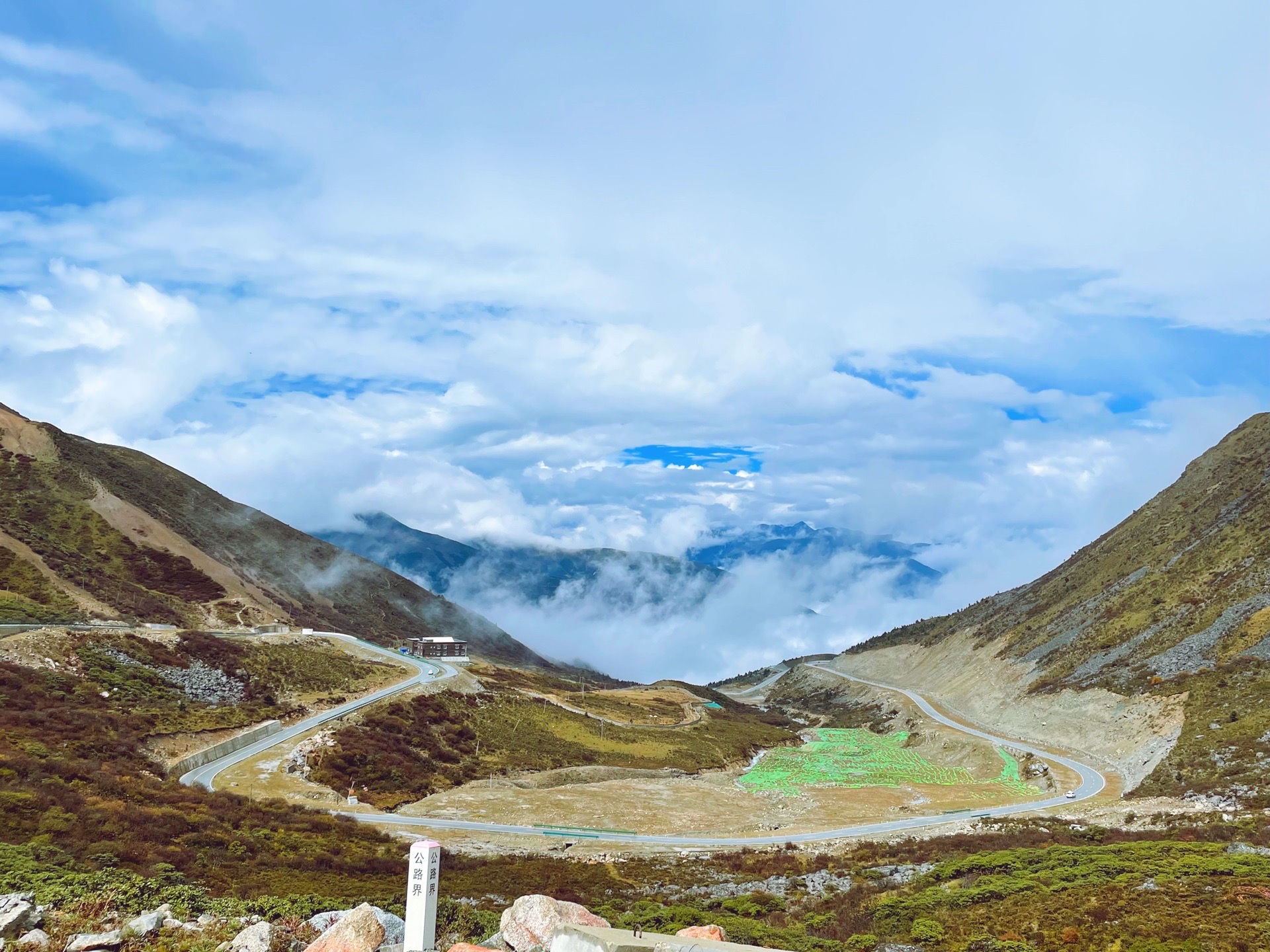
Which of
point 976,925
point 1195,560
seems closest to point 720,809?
point 976,925

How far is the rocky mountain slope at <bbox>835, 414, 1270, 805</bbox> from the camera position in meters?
62.9

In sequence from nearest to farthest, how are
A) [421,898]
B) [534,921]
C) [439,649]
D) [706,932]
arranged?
[421,898]
[706,932]
[534,921]
[439,649]

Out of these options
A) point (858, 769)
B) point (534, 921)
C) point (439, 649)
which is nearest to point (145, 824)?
point (534, 921)

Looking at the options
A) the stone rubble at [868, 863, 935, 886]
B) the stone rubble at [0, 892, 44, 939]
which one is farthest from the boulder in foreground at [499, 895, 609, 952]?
the stone rubble at [868, 863, 935, 886]

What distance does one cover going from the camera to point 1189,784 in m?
52.1

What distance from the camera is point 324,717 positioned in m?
69.6

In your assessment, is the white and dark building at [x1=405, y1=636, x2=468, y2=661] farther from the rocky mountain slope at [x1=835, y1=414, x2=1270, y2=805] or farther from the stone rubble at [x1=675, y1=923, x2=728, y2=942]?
the stone rubble at [x1=675, y1=923, x2=728, y2=942]

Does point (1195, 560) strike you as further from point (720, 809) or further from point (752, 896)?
point (752, 896)

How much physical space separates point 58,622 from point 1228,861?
87.8m

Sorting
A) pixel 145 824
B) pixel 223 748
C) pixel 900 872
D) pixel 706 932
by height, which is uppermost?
pixel 145 824

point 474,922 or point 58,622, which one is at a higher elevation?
point 58,622

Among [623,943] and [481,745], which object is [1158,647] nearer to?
[481,745]

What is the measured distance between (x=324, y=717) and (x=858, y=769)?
56779mm

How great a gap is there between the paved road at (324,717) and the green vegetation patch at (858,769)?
3794 cm
